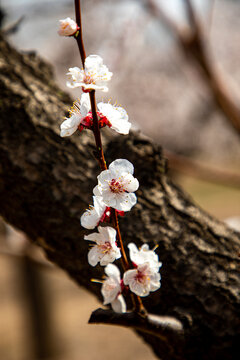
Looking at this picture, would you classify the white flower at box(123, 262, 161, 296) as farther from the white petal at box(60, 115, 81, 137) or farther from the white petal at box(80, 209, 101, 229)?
the white petal at box(60, 115, 81, 137)

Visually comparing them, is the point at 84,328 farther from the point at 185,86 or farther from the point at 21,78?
the point at 185,86

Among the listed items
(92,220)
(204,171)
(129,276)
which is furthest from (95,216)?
(204,171)

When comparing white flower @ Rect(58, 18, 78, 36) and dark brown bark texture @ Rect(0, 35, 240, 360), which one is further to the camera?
dark brown bark texture @ Rect(0, 35, 240, 360)

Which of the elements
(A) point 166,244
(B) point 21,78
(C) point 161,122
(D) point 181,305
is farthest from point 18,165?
(C) point 161,122

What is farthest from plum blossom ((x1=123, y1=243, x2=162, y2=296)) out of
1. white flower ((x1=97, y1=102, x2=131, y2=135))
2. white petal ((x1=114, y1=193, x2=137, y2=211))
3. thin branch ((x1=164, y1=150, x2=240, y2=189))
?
thin branch ((x1=164, y1=150, x2=240, y2=189))

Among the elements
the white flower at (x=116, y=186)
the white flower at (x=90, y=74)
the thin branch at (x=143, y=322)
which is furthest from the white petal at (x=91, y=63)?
the thin branch at (x=143, y=322)

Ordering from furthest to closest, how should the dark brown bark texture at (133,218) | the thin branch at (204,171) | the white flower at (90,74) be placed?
the thin branch at (204,171)
the dark brown bark texture at (133,218)
the white flower at (90,74)

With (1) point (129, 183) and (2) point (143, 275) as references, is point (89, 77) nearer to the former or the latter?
(1) point (129, 183)

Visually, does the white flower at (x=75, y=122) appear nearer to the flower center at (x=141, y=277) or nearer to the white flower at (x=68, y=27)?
→ the white flower at (x=68, y=27)
